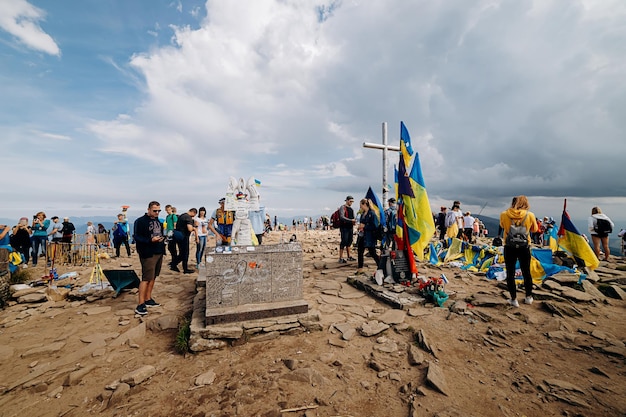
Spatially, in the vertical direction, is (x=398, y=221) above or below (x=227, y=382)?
above

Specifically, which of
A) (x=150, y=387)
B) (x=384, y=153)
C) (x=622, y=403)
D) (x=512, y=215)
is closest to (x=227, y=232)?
(x=150, y=387)

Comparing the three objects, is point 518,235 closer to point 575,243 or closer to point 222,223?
point 575,243

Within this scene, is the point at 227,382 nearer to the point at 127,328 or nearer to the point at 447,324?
the point at 127,328

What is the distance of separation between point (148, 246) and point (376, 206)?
6228 mm

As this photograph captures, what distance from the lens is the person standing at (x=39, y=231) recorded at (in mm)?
10820

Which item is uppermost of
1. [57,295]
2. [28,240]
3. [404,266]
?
[28,240]

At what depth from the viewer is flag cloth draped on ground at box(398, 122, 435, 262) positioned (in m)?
6.37

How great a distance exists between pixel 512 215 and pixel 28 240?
16.7m

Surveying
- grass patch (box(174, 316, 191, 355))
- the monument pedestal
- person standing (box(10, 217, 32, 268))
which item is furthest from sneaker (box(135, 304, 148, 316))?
person standing (box(10, 217, 32, 268))

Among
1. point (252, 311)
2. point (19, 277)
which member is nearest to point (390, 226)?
point (252, 311)

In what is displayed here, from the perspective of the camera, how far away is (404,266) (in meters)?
6.97

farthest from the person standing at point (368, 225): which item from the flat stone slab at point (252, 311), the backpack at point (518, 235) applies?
the flat stone slab at point (252, 311)

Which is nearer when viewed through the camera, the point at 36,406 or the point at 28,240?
the point at 36,406

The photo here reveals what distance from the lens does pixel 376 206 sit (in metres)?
8.20
